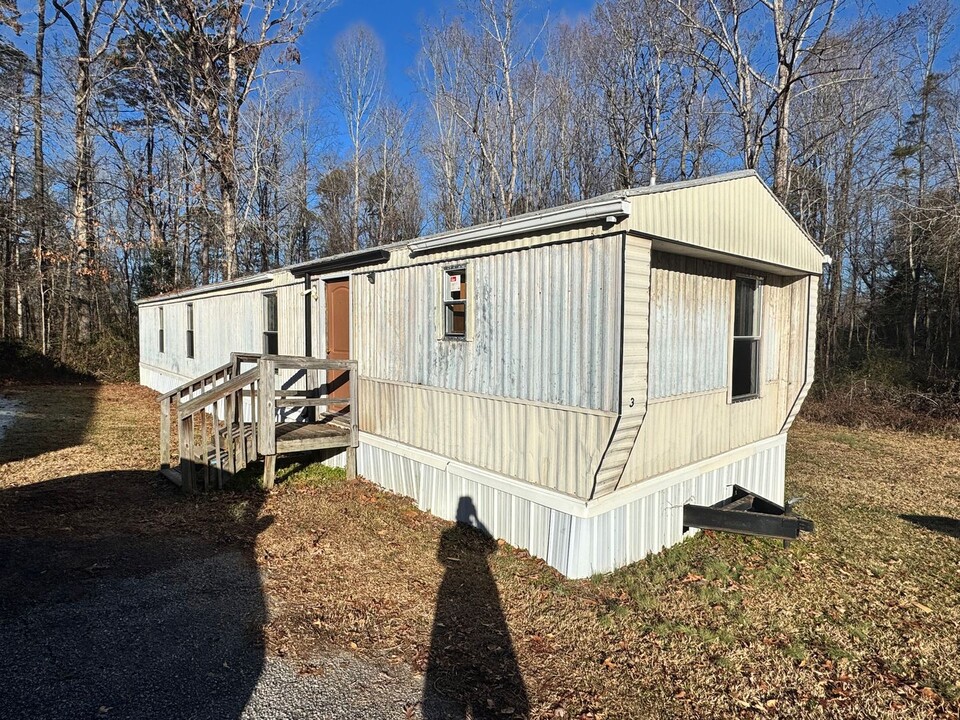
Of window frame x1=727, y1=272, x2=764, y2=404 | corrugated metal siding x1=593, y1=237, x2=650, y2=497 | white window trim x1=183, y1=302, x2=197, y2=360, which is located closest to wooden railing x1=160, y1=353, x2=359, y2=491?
corrugated metal siding x1=593, y1=237, x2=650, y2=497

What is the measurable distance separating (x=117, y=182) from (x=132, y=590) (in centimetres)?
2050

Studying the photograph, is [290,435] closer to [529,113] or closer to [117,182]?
[529,113]

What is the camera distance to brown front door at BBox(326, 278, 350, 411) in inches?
283

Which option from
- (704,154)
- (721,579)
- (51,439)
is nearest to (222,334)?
(51,439)

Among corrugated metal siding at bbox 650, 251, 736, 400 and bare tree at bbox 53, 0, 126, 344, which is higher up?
bare tree at bbox 53, 0, 126, 344

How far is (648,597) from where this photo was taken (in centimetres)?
405

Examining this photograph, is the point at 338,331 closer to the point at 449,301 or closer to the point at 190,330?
the point at 449,301

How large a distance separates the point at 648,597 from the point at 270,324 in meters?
7.49

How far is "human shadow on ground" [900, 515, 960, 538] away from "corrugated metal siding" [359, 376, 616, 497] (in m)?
4.50

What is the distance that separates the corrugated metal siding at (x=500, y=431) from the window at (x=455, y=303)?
2.11 ft

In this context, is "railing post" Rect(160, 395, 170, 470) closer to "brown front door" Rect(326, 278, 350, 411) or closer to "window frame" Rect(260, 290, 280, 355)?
"brown front door" Rect(326, 278, 350, 411)

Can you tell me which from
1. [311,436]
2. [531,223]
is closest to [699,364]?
[531,223]

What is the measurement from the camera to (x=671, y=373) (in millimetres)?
4867

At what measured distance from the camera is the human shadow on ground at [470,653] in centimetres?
281
